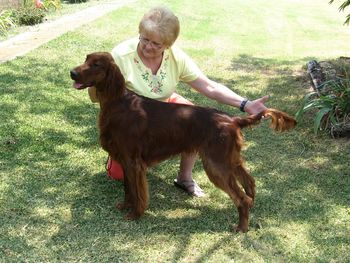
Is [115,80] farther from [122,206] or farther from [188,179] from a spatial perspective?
[188,179]

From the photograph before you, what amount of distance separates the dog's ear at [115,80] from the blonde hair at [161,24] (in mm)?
400

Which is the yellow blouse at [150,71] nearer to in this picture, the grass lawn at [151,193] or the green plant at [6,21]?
the grass lawn at [151,193]

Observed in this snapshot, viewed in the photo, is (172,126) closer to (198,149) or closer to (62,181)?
(198,149)

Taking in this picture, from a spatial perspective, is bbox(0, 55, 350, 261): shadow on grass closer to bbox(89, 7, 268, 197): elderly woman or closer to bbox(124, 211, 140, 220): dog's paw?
bbox(124, 211, 140, 220): dog's paw

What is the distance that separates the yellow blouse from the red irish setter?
1.02 feet

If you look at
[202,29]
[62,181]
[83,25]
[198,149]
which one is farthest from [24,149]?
[202,29]

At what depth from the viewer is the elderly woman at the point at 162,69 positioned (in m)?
3.87

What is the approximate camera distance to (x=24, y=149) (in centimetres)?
507

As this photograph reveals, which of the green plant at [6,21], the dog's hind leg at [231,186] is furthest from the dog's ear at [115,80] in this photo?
the green plant at [6,21]

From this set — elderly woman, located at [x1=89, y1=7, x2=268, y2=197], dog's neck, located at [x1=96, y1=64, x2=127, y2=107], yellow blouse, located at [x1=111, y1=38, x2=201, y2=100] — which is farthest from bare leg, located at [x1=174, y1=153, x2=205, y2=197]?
dog's neck, located at [x1=96, y1=64, x2=127, y2=107]

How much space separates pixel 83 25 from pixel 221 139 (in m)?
8.61

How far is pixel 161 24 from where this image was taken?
3.84m

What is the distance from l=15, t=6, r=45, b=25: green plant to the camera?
38.0 ft

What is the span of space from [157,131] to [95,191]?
1.00m
